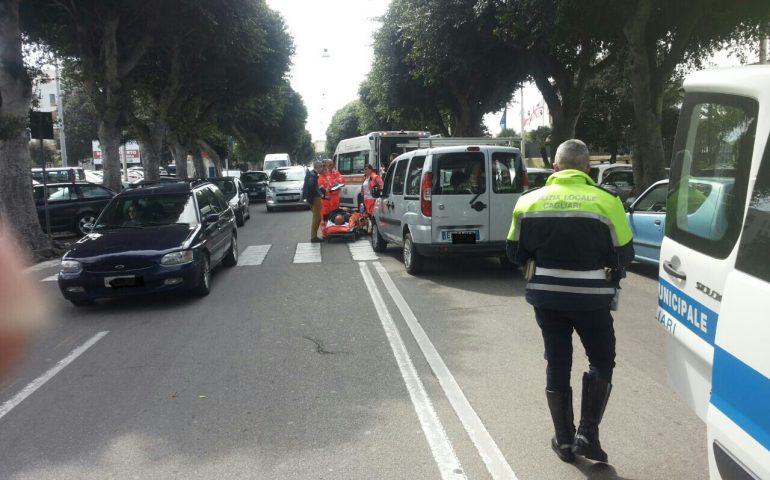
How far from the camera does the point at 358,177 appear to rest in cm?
2183

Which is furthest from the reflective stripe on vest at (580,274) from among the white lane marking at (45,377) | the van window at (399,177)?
the van window at (399,177)

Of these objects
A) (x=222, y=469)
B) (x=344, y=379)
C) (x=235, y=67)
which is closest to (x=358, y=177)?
(x=235, y=67)

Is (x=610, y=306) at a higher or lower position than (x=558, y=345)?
higher

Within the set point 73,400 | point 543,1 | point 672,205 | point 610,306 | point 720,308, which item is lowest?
point 73,400

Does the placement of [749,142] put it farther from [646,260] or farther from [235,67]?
[235,67]

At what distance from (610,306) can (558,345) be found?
37 centimetres

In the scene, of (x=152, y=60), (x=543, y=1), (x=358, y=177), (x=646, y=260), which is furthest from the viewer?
(x=152, y=60)

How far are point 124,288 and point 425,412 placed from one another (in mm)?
5131

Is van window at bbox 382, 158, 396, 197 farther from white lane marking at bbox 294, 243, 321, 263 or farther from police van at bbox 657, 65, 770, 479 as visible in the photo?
police van at bbox 657, 65, 770, 479

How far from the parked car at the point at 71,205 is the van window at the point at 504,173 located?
13263 millimetres

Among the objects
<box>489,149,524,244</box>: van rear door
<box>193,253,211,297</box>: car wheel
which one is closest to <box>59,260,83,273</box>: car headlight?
<box>193,253,211,297</box>: car wheel

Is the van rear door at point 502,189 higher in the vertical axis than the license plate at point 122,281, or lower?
higher

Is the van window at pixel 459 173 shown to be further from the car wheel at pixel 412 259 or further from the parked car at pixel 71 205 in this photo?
the parked car at pixel 71 205

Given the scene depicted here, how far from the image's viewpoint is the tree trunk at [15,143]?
13.7 m
